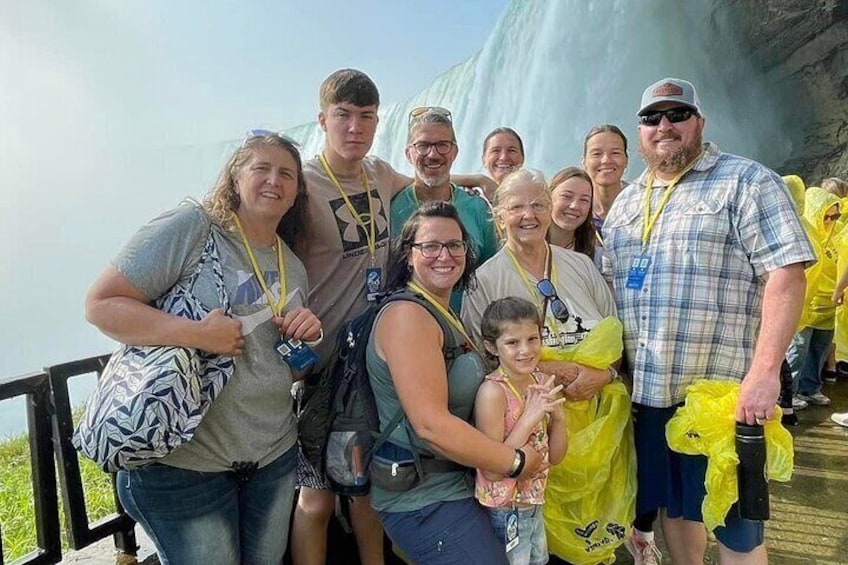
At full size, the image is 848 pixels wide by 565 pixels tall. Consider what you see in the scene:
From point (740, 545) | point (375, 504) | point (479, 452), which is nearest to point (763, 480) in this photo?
point (740, 545)

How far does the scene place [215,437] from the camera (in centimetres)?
158

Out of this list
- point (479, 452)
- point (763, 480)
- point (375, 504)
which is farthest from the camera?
point (763, 480)

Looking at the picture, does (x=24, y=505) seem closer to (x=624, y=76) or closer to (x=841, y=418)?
(x=841, y=418)

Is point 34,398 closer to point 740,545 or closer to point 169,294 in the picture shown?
point 169,294

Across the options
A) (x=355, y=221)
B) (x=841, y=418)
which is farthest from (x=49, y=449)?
(x=841, y=418)

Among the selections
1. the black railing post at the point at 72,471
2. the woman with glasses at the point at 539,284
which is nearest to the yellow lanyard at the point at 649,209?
the woman with glasses at the point at 539,284

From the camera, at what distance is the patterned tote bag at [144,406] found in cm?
134

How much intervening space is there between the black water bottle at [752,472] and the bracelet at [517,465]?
0.75m

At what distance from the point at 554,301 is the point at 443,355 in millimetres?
647

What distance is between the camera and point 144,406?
53.1 inches

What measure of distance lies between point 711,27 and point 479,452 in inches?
546

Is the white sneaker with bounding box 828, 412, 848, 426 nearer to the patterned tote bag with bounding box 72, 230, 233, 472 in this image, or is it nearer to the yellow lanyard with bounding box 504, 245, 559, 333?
the yellow lanyard with bounding box 504, 245, 559, 333

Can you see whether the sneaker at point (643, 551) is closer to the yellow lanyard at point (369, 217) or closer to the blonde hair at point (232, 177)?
the yellow lanyard at point (369, 217)

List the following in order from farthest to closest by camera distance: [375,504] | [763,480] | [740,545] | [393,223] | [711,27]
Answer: [711,27]
[393,223]
[740,545]
[763,480]
[375,504]
